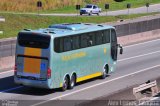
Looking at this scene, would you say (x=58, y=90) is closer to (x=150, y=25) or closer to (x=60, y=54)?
(x=60, y=54)

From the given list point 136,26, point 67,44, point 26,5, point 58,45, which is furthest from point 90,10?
point 58,45

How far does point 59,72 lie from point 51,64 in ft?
3.04

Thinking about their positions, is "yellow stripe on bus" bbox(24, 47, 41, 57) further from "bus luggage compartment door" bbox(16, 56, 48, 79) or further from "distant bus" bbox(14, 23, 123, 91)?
"bus luggage compartment door" bbox(16, 56, 48, 79)

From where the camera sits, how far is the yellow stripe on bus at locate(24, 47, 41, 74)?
82.9ft

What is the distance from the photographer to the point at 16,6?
231ft

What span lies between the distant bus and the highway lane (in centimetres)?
51

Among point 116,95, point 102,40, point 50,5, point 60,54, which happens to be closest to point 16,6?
point 50,5

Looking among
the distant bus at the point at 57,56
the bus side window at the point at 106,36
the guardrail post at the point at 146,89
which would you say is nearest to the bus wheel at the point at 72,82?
the distant bus at the point at 57,56

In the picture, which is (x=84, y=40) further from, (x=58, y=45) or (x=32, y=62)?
(x=32, y=62)

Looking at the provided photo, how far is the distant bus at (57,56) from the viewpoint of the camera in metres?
25.2

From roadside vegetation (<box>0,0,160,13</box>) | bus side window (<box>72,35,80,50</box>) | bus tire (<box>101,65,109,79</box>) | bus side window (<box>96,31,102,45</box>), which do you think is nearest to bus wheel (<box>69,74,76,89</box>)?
bus side window (<box>72,35,80,50</box>)

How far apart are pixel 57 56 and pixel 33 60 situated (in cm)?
109

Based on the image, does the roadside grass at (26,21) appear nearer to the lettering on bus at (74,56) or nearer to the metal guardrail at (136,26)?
the metal guardrail at (136,26)

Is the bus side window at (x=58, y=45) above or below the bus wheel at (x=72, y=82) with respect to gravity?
above
